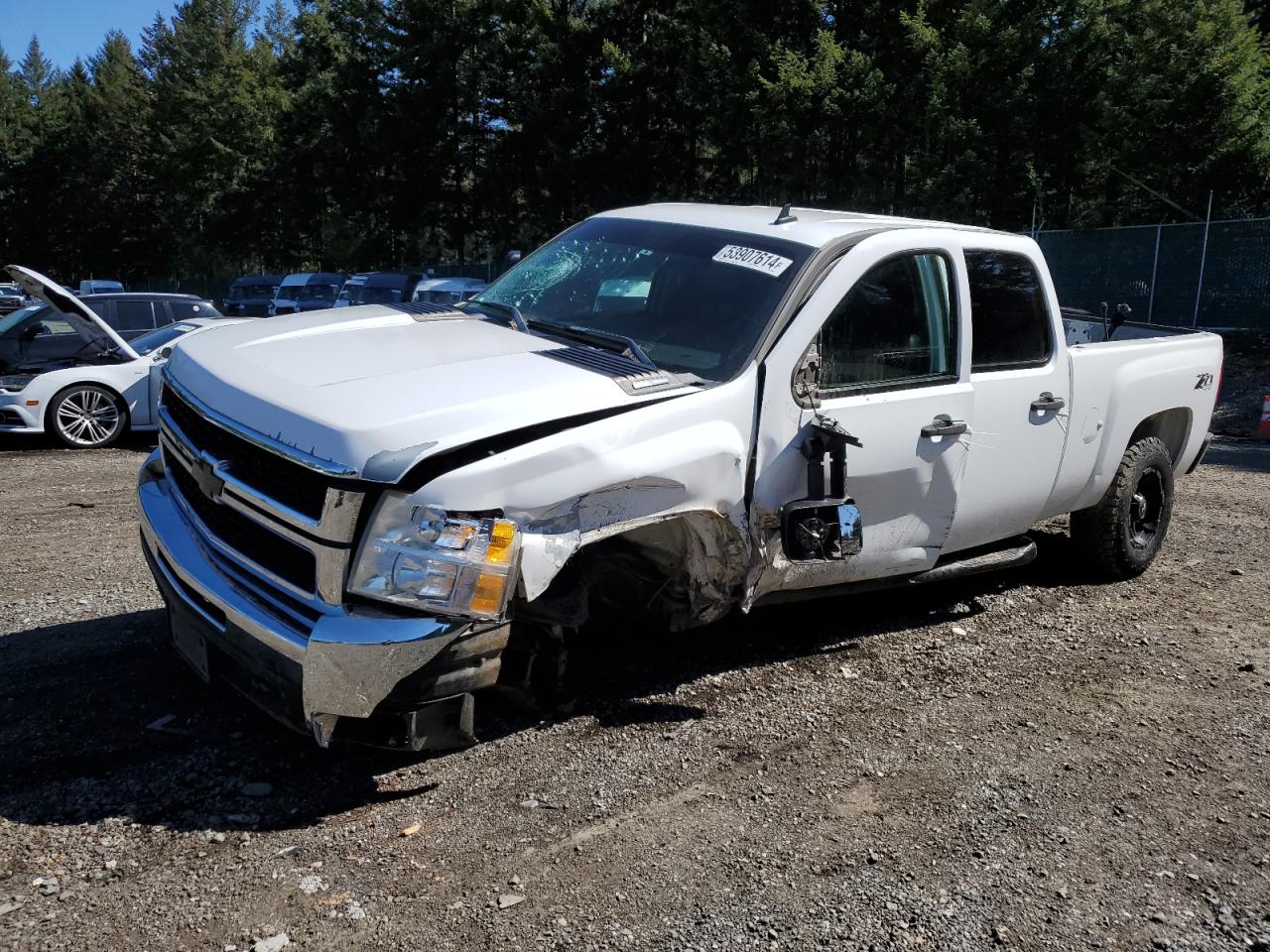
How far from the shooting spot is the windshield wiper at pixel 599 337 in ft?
12.8

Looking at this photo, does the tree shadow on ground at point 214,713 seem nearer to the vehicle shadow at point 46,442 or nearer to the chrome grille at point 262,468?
the chrome grille at point 262,468

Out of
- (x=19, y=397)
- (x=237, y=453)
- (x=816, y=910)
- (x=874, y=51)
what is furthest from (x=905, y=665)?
(x=874, y=51)

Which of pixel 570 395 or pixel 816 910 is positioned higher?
pixel 570 395

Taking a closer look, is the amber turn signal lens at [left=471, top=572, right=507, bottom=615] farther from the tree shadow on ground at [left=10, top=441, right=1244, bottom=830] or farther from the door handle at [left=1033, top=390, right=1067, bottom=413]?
the door handle at [left=1033, top=390, right=1067, bottom=413]

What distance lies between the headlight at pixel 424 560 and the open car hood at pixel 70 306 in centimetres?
576

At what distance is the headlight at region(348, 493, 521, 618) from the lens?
3.03 m

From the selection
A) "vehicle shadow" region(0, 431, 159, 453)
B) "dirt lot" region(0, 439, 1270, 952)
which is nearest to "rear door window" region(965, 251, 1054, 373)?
"dirt lot" region(0, 439, 1270, 952)

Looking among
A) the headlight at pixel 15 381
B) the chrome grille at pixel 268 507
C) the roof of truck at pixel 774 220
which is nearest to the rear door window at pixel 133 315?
the headlight at pixel 15 381

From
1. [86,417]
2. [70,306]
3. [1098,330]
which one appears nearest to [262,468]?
[1098,330]

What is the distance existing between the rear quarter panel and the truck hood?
8.87 feet

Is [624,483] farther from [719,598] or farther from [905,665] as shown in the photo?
[905,665]

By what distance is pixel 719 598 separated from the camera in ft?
12.8

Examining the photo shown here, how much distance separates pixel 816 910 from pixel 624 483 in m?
1.39

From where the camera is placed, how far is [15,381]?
1063 centimetres
